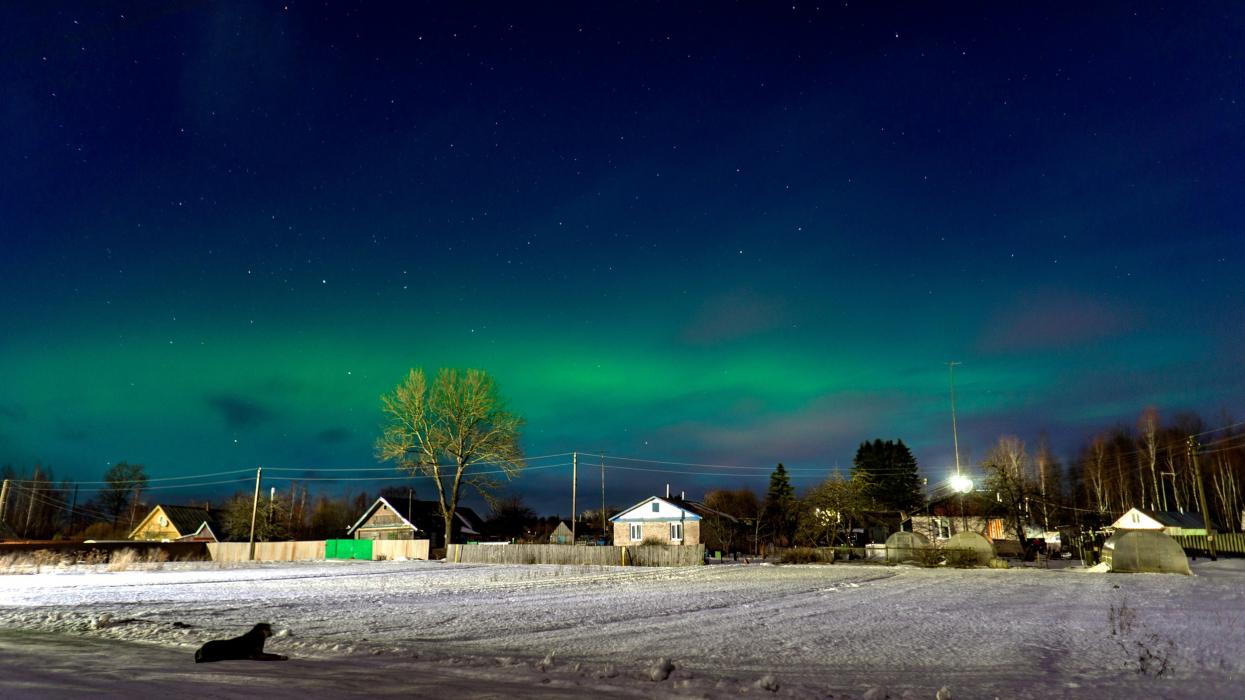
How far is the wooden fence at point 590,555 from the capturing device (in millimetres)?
39656

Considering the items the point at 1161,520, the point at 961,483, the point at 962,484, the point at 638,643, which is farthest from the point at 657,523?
the point at 638,643

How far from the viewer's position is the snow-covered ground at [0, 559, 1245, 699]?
21.6ft

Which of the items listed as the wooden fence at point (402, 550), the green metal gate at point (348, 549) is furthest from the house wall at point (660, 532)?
the green metal gate at point (348, 549)

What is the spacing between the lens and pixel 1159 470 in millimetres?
77188

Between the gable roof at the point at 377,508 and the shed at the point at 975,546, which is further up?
the gable roof at the point at 377,508

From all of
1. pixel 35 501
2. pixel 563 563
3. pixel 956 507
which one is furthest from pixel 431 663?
pixel 35 501

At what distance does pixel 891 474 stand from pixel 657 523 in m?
34.7

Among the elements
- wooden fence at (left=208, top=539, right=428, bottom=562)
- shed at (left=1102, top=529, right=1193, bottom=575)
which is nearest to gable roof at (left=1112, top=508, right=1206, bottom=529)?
shed at (left=1102, top=529, right=1193, bottom=575)

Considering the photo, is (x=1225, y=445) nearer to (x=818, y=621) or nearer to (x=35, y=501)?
(x=818, y=621)

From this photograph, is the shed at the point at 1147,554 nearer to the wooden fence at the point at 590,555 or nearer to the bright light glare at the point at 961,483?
the wooden fence at the point at 590,555

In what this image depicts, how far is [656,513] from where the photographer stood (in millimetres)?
66188

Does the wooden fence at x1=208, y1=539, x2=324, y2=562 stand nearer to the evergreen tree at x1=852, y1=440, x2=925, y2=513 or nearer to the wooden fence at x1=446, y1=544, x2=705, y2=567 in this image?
the wooden fence at x1=446, y1=544, x2=705, y2=567

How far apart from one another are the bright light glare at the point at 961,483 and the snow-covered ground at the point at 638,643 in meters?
46.2

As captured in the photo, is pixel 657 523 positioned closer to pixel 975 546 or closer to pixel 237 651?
pixel 975 546
